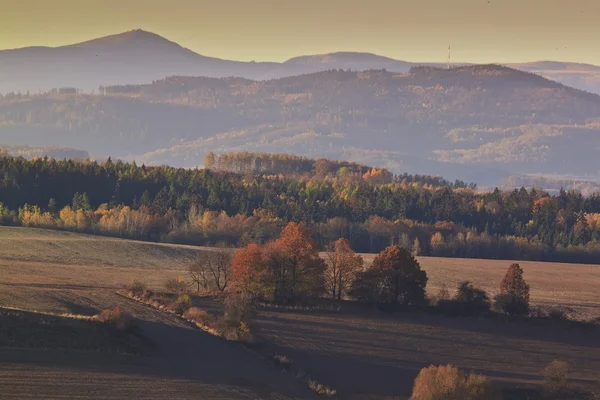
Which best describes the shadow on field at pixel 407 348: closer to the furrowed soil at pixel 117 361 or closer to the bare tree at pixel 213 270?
the furrowed soil at pixel 117 361

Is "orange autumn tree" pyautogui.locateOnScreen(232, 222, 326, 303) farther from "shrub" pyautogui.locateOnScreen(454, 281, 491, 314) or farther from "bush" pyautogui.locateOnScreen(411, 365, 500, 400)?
"bush" pyautogui.locateOnScreen(411, 365, 500, 400)

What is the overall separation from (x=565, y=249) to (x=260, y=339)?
299 ft

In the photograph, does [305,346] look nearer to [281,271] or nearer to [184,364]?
[184,364]

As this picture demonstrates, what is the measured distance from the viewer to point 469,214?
173375mm

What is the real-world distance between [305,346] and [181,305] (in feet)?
36.5

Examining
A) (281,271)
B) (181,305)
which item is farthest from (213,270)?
(181,305)

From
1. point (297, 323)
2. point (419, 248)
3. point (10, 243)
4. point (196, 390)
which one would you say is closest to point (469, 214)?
point (419, 248)

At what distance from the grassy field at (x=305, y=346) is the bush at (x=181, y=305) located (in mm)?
1798

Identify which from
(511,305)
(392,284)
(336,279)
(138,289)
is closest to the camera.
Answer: (138,289)

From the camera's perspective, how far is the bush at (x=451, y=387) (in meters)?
53.4

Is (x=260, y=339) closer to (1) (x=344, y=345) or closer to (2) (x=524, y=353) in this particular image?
(1) (x=344, y=345)

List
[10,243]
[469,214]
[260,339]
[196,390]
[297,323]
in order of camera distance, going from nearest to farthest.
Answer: [196,390], [260,339], [297,323], [10,243], [469,214]

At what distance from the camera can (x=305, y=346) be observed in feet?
231

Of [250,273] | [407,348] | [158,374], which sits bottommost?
[158,374]
